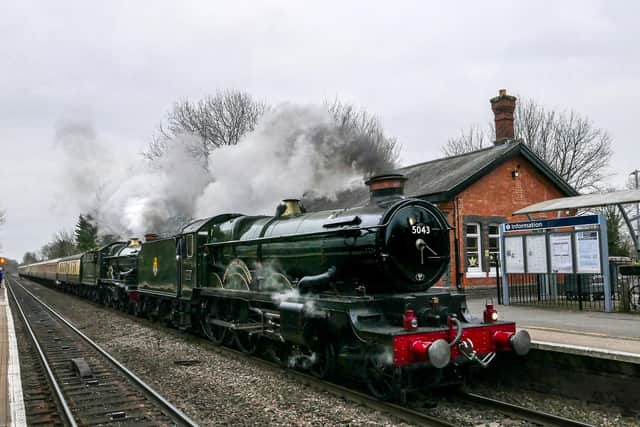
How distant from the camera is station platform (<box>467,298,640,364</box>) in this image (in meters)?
6.96

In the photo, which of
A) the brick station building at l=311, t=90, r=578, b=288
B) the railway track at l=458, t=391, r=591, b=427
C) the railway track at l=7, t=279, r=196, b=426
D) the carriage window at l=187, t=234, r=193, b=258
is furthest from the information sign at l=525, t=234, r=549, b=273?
the railway track at l=7, t=279, r=196, b=426

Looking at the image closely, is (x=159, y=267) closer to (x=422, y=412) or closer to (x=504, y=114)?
(x=422, y=412)

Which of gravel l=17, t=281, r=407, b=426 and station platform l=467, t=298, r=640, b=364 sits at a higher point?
station platform l=467, t=298, r=640, b=364

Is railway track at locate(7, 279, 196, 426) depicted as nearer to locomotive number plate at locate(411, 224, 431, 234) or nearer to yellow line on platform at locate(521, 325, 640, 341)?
locomotive number plate at locate(411, 224, 431, 234)

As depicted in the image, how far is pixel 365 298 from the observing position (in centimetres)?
698

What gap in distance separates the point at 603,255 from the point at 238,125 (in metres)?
26.1

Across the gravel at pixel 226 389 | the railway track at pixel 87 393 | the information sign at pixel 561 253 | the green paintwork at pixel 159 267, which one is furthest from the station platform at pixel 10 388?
the information sign at pixel 561 253

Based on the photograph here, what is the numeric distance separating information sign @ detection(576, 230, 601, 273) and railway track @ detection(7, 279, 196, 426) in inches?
361

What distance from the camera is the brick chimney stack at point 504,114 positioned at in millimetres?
20484

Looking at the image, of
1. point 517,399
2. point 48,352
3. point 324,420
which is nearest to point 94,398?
point 324,420

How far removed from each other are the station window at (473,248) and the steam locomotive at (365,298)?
9521mm

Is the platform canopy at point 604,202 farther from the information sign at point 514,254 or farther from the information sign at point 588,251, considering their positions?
the information sign at point 514,254

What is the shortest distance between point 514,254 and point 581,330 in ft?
14.8

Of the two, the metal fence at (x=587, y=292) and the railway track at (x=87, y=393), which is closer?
the railway track at (x=87, y=393)
